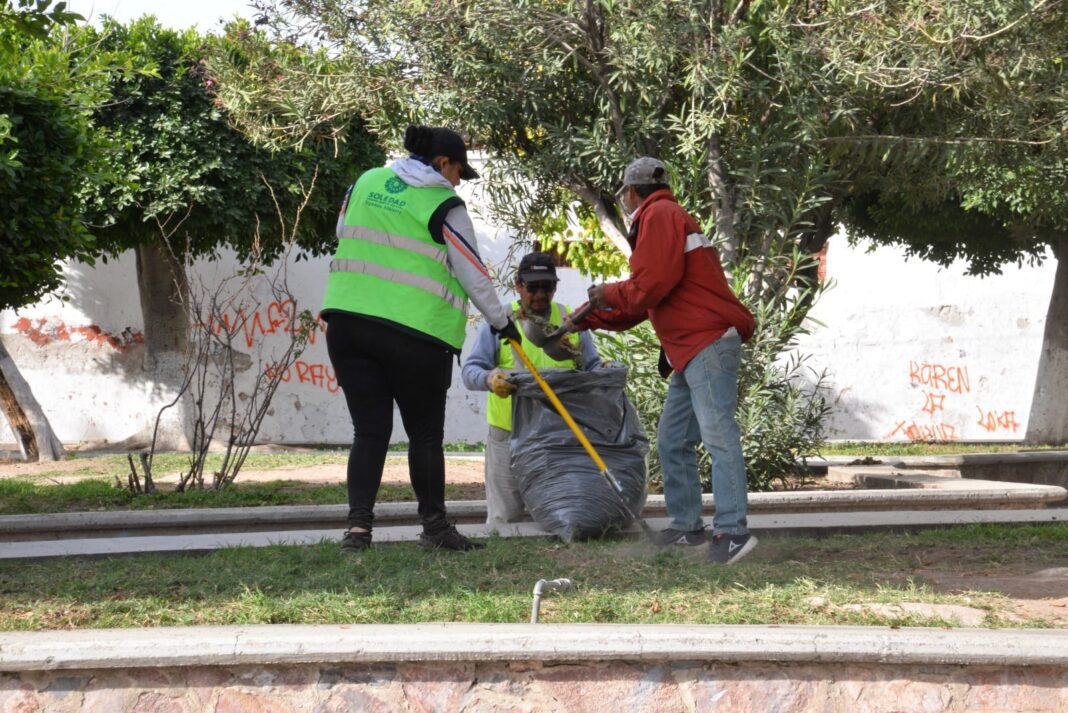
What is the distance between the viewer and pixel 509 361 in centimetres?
668

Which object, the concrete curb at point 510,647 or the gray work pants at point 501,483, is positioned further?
the gray work pants at point 501,483

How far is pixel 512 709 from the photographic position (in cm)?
355

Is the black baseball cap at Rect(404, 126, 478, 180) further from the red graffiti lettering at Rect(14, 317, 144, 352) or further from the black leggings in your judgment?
the red graffiti lettering at Rect(14, 317, 144, 352)

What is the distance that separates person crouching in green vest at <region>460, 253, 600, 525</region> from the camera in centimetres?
643

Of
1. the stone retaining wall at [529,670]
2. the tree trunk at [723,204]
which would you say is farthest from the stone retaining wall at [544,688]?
the tree trunk at [723,204]

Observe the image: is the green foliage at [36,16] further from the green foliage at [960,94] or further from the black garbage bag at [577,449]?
the green foliage at [960,94]

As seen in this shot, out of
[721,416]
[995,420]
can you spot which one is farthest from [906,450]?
[721,416]

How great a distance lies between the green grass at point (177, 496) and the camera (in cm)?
812

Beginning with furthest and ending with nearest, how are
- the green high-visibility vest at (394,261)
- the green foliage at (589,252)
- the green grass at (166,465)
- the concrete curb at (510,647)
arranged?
the green foliage at (589,252) → the green grass at (166,465) → the green high-visibility vest at (394,261) → the concrete curb at (510,647)

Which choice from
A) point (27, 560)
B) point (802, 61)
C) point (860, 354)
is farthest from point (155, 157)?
point (860, 354)

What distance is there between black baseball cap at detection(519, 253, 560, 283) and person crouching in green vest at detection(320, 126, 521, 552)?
34.4 inches

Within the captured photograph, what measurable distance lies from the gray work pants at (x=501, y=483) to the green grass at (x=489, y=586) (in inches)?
25.7

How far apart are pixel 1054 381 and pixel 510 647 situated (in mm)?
15291

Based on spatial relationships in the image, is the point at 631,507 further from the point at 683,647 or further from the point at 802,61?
the point at 802,61
